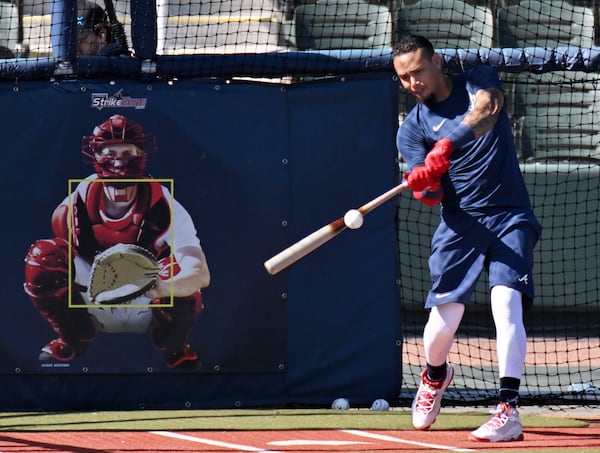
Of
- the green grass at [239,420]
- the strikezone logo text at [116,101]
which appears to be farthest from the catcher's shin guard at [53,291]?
Answer: the strikezone logo text at [116,101]

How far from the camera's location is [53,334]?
658 centimetres

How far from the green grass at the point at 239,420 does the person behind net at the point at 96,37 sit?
2227 mm

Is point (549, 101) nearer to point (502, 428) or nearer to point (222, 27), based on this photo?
point (222, 27)

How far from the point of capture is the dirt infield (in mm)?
4930

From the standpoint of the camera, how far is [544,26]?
36.1 feet

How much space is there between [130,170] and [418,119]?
77.4 inches

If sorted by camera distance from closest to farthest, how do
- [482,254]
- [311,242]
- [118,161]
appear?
[482,254]
[311,242]
[118,161]

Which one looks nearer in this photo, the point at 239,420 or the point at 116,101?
the point at 239,420

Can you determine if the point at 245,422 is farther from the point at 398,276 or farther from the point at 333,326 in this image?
the point at 398,276

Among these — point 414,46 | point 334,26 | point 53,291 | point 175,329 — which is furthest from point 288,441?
point 334,26

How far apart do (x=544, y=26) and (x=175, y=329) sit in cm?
606

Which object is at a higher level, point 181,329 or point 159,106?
point 159,106

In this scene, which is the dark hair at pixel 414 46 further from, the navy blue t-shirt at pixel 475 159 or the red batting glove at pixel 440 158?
the red batting glove at pixel 440 158

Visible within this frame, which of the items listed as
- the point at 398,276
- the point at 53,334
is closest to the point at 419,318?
the point at 398,276
